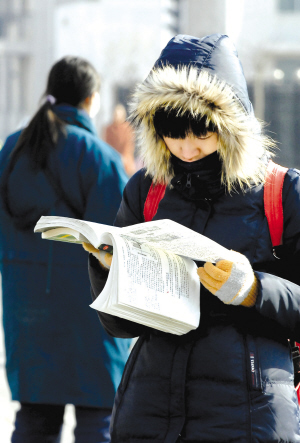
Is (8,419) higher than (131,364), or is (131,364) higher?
(131,364)

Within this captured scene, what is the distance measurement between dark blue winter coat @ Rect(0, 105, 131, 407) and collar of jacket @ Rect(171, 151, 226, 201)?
1.07 meters

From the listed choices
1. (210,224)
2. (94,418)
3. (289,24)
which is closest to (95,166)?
(94,418)

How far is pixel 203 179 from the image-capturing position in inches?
77.5

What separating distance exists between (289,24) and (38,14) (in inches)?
338

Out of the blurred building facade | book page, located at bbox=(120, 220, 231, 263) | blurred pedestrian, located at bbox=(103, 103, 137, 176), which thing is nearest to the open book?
book page, located at bbox=(120, 220, 231, 263)

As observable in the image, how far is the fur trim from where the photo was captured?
193 cm

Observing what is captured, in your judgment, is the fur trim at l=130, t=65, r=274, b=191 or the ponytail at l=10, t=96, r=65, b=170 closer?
the fur trim at l=130, t=65, r=274, b=191

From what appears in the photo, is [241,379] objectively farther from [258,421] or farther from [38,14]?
[38,14]

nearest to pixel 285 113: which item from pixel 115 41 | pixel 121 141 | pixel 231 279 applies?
pixel 121 141

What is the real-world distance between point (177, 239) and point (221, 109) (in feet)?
1.29

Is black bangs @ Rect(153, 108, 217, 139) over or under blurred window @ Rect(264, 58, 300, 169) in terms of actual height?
over

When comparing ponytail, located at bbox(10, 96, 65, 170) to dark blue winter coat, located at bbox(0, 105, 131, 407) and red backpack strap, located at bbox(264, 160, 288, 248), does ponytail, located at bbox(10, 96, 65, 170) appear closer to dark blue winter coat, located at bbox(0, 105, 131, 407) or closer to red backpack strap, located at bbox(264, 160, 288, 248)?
dark blue winter coat, located at bbox(0, 105, 131, 407)

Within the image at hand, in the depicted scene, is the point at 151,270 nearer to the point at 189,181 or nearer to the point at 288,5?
the point at 189,181

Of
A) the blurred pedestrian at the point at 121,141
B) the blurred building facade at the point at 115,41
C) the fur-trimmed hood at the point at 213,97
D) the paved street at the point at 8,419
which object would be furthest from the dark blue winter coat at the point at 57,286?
the blurred building facade at the point at 115,41
